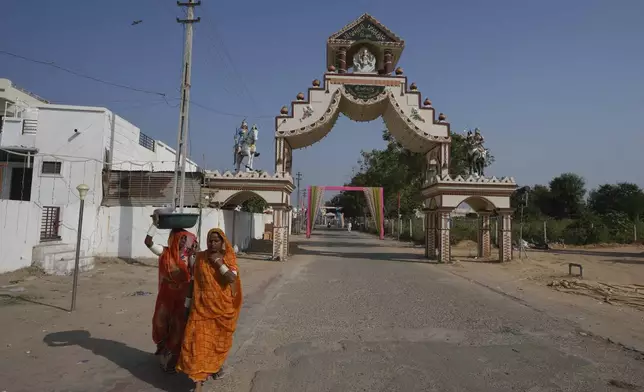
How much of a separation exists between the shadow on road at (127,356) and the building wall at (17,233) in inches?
224

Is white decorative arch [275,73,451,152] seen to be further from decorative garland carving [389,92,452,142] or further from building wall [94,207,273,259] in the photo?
building wall [94,207,273,259]

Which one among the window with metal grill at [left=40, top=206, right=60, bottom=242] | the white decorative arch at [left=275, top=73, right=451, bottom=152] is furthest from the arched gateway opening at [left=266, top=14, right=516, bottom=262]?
the window with metal grill at [left=40, top=206, right=60, bottom=242]

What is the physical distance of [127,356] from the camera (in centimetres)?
504

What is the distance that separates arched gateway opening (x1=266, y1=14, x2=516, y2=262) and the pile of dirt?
7189 mm

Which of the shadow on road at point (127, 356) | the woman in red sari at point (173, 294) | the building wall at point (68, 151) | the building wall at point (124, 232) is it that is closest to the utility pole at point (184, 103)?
the building wall at point (124, 232)

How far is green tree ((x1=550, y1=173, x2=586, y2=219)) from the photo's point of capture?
52.4 metres

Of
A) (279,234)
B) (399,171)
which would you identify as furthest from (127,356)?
(399,171)

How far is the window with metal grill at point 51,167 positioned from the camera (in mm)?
16266

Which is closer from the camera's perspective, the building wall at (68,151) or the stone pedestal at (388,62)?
the building wall at (68,151)

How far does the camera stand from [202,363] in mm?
3885

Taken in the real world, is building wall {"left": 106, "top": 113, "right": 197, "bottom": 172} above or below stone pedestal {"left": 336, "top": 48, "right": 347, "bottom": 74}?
below

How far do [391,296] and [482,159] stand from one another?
39.1ft

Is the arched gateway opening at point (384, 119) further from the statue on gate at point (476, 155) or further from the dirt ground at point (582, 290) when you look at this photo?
the dirt ground at point (582, 290)

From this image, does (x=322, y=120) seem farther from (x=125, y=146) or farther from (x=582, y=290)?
(x=582, y=290)
